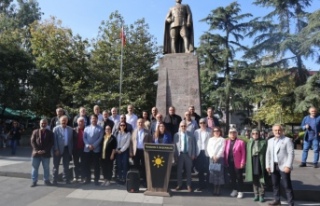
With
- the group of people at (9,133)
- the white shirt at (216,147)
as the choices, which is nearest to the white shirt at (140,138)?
the white shirt at (216,147)

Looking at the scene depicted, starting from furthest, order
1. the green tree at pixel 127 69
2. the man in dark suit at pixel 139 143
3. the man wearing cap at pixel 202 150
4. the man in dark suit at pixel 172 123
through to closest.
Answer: the green tree at pixel 127 69 < the man in dark suit at pixel 172 123 < the man in dark suit at pixel 139 143 < the man wearing cap at pixel 202 150

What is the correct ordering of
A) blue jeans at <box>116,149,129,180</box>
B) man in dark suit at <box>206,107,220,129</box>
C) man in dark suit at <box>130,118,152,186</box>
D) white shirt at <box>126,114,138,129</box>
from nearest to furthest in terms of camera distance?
man in dark suit at <box>130,118,152,186</box>
blue jeans at <box>116,149,129,180</box>
man in dark suit at <box>206,107,220,129</box>
white shirt at <box>126,114,138,129</box>

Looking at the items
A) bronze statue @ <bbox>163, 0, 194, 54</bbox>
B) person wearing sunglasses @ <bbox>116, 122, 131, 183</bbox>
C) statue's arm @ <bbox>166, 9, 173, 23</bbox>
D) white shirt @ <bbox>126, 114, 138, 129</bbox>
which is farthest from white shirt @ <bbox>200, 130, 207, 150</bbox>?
statue's arm @ <bbox>166, 9, 173, 23</bbox>

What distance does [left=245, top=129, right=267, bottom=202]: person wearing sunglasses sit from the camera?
7.12 metres

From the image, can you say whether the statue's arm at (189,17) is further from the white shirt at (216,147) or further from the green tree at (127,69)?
the green tree at (127,69)

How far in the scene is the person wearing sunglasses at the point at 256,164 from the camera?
712cm

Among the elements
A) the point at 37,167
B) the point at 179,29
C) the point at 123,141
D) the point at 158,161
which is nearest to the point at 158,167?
the point at 158,161

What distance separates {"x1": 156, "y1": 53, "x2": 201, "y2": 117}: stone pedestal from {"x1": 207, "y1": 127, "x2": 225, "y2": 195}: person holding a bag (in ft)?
9.62

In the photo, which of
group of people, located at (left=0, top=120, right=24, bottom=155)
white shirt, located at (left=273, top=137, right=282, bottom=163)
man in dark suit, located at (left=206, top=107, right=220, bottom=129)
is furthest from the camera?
group of people, located at (left=0, top=120, right=24, bottom=155)

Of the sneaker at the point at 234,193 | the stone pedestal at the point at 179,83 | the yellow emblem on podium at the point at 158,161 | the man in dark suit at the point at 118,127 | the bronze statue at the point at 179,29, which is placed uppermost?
the bronze statue at the point at 179,29

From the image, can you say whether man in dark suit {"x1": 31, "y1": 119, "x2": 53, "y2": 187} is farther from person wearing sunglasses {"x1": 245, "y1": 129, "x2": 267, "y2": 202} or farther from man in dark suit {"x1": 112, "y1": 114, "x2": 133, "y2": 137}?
person wearing sunglasses {"x1": 245, "y1": 129, "x2": 267, "y2": 202}

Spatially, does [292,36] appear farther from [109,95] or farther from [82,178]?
[82,178]

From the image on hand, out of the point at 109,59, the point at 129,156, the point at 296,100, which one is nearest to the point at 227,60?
the point at 296,100

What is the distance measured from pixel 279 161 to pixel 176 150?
7.61ft
